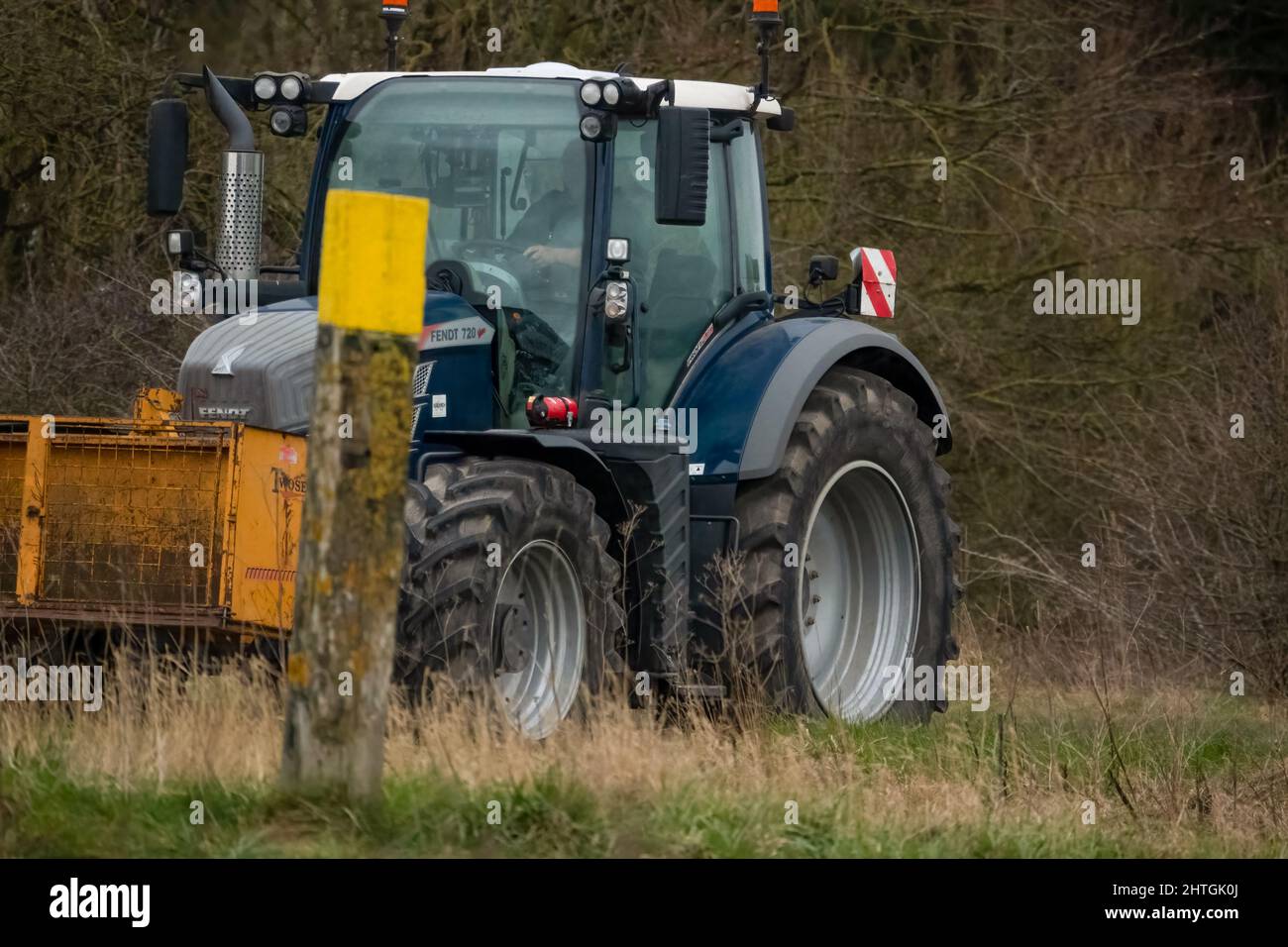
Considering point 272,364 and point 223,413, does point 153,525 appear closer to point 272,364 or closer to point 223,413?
point 223,413

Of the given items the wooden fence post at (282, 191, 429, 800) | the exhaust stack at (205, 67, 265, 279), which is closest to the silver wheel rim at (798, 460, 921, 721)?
the exhaust stack at (205, 67, 265, 279)

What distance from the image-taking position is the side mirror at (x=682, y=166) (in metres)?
7.32

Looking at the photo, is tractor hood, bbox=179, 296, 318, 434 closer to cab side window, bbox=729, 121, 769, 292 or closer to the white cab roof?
the white cab roof

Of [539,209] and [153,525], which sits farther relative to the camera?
[539,209]

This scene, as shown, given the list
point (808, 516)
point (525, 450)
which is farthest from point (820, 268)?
point (525, 450)

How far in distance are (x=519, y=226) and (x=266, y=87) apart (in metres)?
1.30

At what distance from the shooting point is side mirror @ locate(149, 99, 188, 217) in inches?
312

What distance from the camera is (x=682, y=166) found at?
7336 mm

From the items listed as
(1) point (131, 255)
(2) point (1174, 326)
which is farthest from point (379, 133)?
(2) point (1174, 326)

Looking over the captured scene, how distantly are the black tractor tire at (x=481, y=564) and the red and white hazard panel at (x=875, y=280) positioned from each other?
8.18 feet

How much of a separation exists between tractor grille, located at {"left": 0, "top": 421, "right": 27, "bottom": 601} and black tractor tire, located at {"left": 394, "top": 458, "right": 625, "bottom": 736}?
136 centimetres

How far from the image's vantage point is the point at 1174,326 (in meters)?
16.8

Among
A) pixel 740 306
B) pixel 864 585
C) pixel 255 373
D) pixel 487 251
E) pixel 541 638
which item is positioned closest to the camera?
pixel 255 373

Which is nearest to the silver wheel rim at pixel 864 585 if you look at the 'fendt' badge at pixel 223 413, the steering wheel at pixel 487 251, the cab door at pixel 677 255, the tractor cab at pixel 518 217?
the cab door at pixel 677 255
